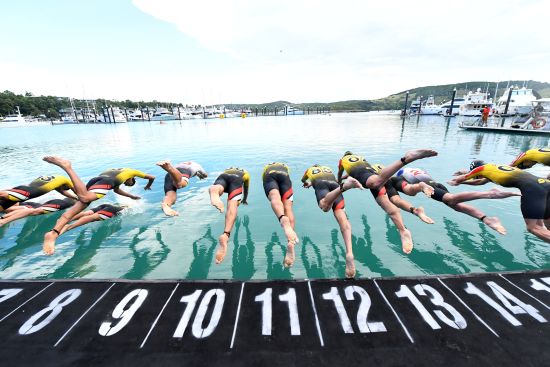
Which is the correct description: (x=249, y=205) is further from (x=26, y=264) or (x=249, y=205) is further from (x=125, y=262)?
(x=26, y=264)

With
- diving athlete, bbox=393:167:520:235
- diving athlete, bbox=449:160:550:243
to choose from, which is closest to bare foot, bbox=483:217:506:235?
diving athlete, bbox=393:167:520:235

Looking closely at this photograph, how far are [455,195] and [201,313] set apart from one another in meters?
6.80

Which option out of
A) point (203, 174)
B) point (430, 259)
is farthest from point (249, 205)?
point (430, 259)

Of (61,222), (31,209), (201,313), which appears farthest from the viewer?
(31,209)

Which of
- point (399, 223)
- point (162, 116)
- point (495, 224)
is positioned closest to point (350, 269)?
point (399, 223)

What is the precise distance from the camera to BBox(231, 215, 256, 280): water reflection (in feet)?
18.3

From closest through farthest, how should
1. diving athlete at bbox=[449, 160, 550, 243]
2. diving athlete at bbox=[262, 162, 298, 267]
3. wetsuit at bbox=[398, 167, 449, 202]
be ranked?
diving athlete at bbox=[449, 160, 550, 243] < diving athlete at bbox=[262, 162, 298, 267] < wetsuit at bbox=[398, 167, 449, 202]

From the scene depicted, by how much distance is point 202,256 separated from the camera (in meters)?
6.28

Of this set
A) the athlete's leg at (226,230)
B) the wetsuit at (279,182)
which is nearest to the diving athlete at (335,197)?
the wetsuit at (279,182)

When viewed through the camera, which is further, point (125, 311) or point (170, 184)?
point (170, 184)

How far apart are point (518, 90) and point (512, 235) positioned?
8494 cm

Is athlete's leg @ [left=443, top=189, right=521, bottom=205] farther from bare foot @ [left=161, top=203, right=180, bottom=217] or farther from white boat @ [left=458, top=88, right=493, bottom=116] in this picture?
white boat @ [left=458, top=88, right=493, bottom=116]

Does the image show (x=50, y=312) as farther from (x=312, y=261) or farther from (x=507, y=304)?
(x=507, y=304)

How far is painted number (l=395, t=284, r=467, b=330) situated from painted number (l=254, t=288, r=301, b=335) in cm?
182
